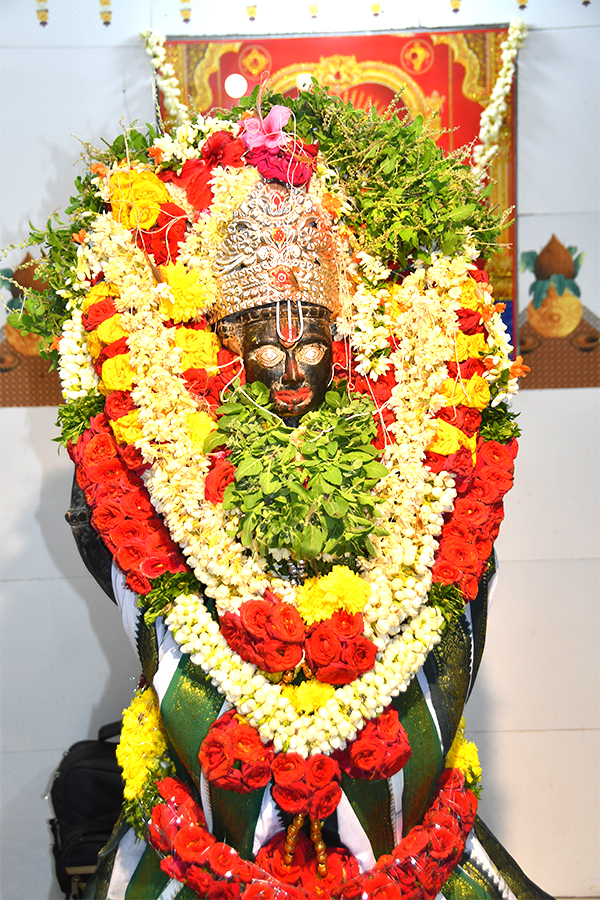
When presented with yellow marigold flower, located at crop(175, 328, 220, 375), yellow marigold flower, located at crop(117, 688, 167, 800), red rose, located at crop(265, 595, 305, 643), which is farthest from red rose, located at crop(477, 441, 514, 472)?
yellow marigold flower, located at crop(117, 688, 167, 800)

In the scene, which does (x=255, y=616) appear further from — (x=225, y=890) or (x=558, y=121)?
(x=558, y=121)

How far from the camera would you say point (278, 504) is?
2064 millimetres

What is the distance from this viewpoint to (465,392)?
2266 mm

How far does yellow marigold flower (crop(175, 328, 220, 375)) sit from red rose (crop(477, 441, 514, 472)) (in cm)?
91

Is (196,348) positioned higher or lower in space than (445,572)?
higher

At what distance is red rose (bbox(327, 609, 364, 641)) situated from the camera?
200 centimetres

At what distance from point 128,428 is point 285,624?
2.50ft

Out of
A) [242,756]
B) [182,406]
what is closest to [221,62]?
[182,406]

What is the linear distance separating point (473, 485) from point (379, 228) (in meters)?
0.91

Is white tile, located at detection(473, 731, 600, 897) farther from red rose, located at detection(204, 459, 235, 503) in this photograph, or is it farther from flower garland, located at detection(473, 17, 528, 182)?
flower garland, located at detection(473, 17, 528, 182)

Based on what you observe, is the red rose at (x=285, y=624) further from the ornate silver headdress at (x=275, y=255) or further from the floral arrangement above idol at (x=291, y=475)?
the ornate silver headdress at (x=275, y=255)

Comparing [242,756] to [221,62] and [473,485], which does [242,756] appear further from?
[221,62]

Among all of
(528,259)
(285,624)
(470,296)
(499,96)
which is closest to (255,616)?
(285,624)

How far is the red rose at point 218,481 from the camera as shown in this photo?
6.97ft
